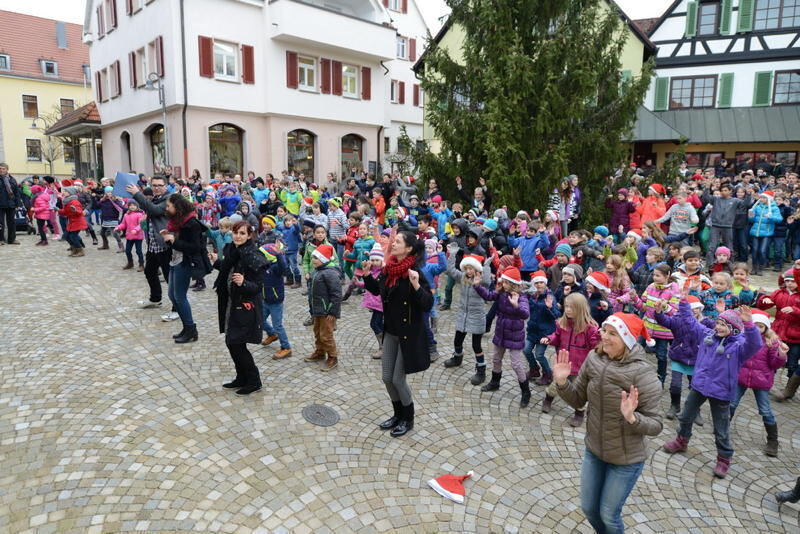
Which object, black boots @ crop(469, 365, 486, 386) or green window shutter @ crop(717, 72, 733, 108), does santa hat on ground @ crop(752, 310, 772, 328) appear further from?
green window shutter @ crop(717, 72, 733, 108)

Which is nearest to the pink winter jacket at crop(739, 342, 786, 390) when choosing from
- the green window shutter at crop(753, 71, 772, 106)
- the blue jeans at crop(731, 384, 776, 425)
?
the blue jeans at crop(731, 384, 776, 425)

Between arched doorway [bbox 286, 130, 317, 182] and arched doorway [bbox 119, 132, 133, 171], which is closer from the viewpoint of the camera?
arched doorway [bbox 286, 130, 317, 182]

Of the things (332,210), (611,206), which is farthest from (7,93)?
(611,206)

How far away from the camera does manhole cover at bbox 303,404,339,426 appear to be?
554 centimetres

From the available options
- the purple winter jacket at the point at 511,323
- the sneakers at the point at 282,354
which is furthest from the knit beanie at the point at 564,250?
the sneakers at the point at 282,354

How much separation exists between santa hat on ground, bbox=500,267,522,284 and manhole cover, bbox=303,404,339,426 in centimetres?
251

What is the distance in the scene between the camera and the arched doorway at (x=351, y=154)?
2805 cm

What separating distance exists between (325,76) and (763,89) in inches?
845

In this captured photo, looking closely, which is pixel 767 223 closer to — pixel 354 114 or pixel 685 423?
pixel 685 423

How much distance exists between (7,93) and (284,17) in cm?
3293

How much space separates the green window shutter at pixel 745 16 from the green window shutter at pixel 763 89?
7.46ft

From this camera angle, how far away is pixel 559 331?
585 centimetres

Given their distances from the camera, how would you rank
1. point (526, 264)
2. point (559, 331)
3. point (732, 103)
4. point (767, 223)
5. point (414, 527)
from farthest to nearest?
point (732, 103)
point (767, 223)
point (526, 264)
point (559, 331)
point (414, 527)

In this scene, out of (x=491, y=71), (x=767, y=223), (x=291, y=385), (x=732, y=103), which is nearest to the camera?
(x=291, y=385)
